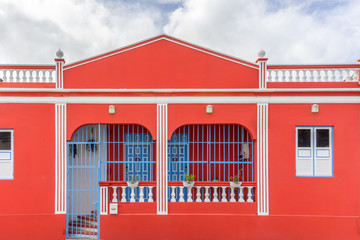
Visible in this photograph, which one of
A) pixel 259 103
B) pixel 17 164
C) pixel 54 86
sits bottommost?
pixel 17 164

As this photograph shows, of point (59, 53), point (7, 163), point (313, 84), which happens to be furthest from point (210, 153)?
point (7, 163)

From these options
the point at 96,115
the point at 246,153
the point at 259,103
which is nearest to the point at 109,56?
the point at 96,115

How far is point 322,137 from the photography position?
6.48m

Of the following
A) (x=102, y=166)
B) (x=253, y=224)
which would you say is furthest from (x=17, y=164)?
(x=253, y=224)

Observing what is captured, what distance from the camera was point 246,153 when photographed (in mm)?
7359

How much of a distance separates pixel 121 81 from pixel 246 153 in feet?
13.4

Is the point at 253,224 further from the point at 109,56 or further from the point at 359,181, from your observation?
the point at 109,56

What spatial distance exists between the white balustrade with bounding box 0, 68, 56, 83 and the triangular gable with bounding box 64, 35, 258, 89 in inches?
18.4

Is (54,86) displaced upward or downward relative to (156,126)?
upward

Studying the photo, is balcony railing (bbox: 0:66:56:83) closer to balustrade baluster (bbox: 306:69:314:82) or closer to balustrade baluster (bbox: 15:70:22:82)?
balustrade baluster (bbox: 15:70:22:82)

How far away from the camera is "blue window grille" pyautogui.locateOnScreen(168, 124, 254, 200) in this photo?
23.5 ft

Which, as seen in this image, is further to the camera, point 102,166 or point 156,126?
point 102,166

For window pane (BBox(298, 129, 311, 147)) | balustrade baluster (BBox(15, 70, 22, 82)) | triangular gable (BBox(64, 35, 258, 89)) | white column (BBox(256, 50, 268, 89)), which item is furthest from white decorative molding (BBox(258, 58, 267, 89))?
balustrade baluster (BBox(15, 70, 22, 82))

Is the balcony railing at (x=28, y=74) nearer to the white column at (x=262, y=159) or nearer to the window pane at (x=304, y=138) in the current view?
the white column at (x=262, y=159)
